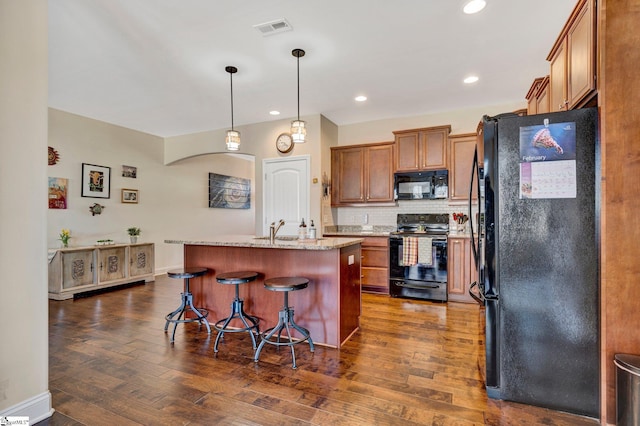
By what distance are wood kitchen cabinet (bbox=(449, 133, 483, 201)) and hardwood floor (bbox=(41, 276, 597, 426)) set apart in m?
1.91

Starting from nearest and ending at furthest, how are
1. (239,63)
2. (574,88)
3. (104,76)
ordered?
(574,88) → (239,63) → (104,76)

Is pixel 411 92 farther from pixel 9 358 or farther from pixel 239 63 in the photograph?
pixel 9 358

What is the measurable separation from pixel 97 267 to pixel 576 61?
606 centimetres

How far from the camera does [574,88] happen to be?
2.06 meters

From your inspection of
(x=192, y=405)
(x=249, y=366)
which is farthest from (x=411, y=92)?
(x=192, y=405)

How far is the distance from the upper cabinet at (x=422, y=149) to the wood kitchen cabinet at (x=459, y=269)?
45.6 inches

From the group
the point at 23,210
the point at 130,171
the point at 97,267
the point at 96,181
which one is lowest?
the point at 97,267

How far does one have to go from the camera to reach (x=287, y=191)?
5258 mm

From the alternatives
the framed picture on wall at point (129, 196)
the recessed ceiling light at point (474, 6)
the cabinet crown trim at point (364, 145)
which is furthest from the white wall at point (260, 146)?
the recessed ceiling light at point (474, 6)

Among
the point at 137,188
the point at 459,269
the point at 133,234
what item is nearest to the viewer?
the point at 459,269

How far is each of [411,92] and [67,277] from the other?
5.42m

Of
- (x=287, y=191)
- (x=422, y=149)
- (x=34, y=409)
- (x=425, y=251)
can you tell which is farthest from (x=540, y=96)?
(x=34, y=409)

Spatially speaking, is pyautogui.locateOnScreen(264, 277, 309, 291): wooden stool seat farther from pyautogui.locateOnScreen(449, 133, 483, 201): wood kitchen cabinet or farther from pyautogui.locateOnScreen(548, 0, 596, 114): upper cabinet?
Answer: pyautogui.locateOnScreen(449, 133, 483, 201): wood kitchen cabinet

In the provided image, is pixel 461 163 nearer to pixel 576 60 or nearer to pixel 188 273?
pixel 576 60
